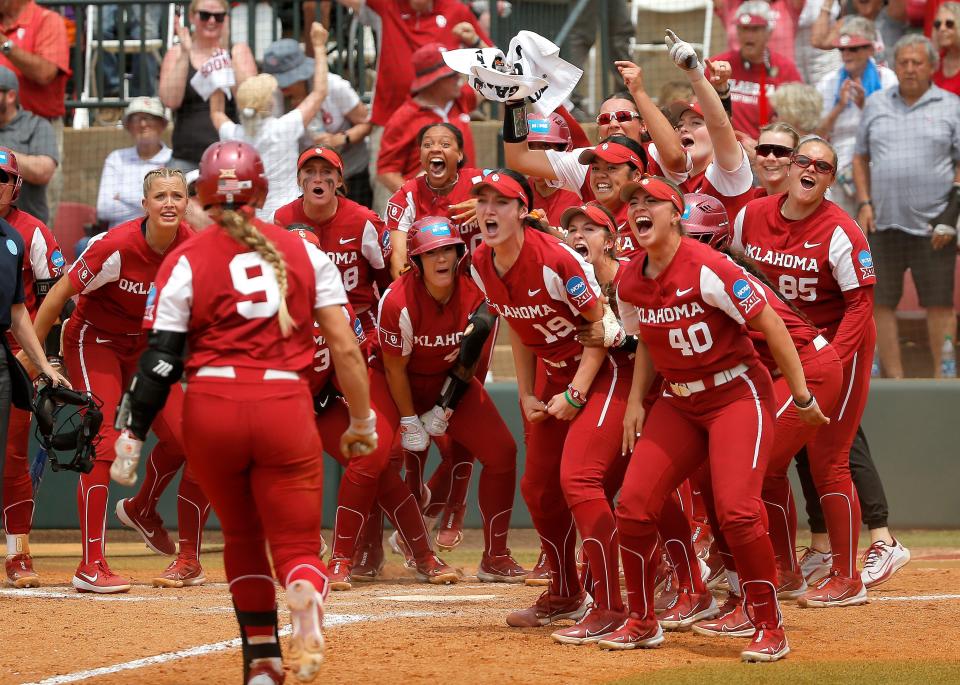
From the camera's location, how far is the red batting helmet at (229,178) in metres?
5.16

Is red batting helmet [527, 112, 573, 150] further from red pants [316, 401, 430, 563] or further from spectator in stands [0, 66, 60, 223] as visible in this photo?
spectator in stands [0, 66, 60, 223]

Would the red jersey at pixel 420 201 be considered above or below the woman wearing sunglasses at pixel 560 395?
above

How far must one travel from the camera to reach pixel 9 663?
5910mm

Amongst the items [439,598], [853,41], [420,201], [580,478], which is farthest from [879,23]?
[580,478]

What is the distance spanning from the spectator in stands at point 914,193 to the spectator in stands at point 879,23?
1.27 meters

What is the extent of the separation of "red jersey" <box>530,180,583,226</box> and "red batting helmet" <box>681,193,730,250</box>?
1.04m

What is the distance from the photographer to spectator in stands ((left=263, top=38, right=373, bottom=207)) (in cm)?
1134

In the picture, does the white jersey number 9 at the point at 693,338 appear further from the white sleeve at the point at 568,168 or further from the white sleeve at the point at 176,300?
the white sleeve at the point at 568,168

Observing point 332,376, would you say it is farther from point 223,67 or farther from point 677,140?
point 223,67

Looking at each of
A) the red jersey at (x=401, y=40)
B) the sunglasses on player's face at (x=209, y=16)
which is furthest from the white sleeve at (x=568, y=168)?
the sunglasses on player's face at (x=209, y=16)

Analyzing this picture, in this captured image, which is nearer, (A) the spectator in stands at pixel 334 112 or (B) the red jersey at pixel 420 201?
(B) the red jersey at pixel 420 201

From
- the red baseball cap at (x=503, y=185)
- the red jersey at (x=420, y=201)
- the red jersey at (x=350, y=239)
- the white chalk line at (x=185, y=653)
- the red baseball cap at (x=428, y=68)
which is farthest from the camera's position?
the red baseball cap at (x=428, y=68)

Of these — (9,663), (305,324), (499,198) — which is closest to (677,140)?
(499,198)

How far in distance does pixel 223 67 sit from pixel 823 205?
5.75 m
